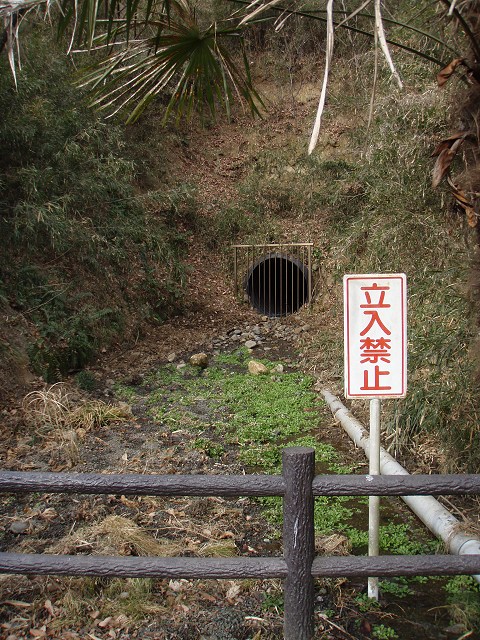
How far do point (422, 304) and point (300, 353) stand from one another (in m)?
3.27

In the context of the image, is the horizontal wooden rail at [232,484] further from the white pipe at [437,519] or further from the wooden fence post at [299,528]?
the white pipe at [437,519]

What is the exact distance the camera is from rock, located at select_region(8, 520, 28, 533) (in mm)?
3889

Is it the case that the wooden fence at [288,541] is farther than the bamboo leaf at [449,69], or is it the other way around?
the bamboo leaf at [449,69]

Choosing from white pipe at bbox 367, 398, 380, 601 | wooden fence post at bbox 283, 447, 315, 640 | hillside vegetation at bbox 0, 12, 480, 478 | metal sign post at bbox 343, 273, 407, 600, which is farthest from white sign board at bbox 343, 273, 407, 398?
wooden fence post at bbox 283, 447, 315, 640

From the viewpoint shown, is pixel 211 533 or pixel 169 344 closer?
pixel 211 533

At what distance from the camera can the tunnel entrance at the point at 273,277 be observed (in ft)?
38.8

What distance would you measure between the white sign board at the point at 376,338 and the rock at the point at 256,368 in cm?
501

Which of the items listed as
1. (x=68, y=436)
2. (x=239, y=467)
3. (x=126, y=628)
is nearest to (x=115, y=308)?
(x=68, y=436)

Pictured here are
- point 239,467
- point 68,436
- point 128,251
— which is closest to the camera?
point 239,467

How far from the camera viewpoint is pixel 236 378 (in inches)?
308

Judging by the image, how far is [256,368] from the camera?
8.05 meters

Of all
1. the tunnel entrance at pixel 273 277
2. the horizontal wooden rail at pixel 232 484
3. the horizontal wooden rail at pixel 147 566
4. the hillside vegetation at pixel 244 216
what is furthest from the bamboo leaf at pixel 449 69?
the tunnel entrance at pixel 273 277

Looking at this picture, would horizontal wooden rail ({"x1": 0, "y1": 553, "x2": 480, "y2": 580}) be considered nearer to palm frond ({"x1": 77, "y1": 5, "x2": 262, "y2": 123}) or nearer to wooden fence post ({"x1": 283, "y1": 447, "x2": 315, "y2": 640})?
wooden fence post ({"x1": 283, "y1": 447, "x2": 315, "y2": 640})

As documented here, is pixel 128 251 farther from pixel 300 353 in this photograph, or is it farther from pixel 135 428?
pixel 135 428
